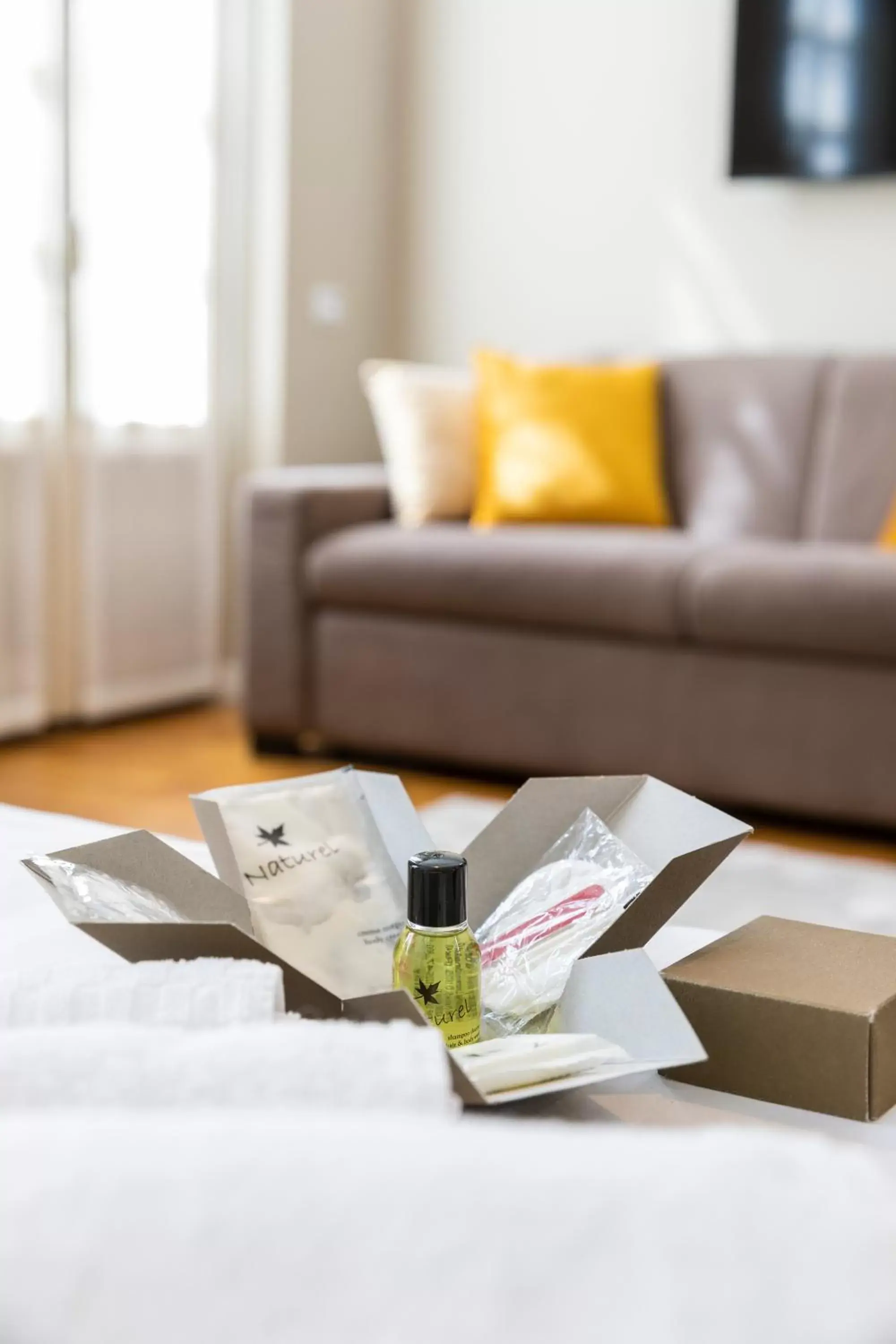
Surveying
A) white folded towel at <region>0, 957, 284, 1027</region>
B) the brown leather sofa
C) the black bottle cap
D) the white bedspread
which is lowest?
the brown leather sofa

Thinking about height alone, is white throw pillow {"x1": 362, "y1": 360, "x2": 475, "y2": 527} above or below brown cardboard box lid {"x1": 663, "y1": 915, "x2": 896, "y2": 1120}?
above

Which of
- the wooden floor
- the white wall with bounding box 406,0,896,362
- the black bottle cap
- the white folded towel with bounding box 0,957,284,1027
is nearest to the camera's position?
the white folded towel with bounding box 0,957,284,1027

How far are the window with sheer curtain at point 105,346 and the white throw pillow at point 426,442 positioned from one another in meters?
0.58

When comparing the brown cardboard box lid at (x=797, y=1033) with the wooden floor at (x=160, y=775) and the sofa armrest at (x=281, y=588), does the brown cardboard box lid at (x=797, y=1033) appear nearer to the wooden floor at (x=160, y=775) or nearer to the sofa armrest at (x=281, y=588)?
the wooden floor at (x=160, y=775)

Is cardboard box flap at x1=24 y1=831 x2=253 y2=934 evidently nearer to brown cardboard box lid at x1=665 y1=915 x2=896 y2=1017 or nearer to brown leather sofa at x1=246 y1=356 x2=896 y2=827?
brown cardboard box lid at x1=665 y1=915 x2=896 y2=1017

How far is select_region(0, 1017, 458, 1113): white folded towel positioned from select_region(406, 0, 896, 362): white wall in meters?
3.48

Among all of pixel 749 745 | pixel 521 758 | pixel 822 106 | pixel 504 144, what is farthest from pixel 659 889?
pixel 504 144

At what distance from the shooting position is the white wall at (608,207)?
3703 millimetres

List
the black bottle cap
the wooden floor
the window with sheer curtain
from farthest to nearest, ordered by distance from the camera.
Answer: the window with sheer curtain → the wooden floor → the black bottle cap

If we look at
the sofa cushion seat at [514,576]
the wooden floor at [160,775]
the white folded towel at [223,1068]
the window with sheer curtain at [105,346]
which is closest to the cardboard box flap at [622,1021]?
the white folded towel at [223,1068]

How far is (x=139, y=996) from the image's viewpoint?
47cm

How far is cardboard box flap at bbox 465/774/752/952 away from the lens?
0.68 m

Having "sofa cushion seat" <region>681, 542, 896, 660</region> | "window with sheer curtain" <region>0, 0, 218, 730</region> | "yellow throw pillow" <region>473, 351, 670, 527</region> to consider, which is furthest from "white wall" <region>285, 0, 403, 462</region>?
"sofa cushion seat" <region>681, 542, 896, 660</region>

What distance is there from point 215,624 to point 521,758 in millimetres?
1261
